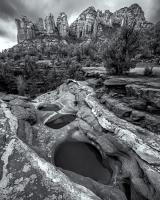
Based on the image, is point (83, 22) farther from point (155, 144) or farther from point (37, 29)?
point (155, 144)

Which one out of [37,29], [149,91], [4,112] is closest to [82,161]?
[149,91]

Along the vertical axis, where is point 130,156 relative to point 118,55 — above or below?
below

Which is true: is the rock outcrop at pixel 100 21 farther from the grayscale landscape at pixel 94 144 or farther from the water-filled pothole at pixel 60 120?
the water-filled pothole at pixel 60 120

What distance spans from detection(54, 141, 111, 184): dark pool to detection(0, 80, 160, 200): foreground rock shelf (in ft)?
1.91

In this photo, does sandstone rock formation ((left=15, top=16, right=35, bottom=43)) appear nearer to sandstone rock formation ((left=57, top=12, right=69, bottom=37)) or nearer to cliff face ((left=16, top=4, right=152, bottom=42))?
cliff face ((left=16, top=4, right=152, bottom=42))

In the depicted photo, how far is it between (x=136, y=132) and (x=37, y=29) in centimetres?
15187

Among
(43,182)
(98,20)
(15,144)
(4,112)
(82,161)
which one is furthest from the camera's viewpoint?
(98,20)

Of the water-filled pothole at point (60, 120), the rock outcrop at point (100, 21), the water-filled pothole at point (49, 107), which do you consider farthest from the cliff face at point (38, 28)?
the water-filled pothole at point (60, 120)

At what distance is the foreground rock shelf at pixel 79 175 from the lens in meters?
6.45

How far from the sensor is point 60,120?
17.2 meters

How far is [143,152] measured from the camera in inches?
336

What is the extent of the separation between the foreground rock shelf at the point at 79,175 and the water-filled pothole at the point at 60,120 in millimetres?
1042

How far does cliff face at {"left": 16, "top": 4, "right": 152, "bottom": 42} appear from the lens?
A: 121500 mm

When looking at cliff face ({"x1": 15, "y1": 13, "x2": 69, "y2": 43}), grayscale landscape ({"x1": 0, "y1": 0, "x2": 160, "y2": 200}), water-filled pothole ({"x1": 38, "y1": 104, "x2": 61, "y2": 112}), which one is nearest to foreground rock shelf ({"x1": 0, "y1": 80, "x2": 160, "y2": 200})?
grayscale landscape ({"x1": 0, "y1": 0, "x2": 160, "y2": 200})
